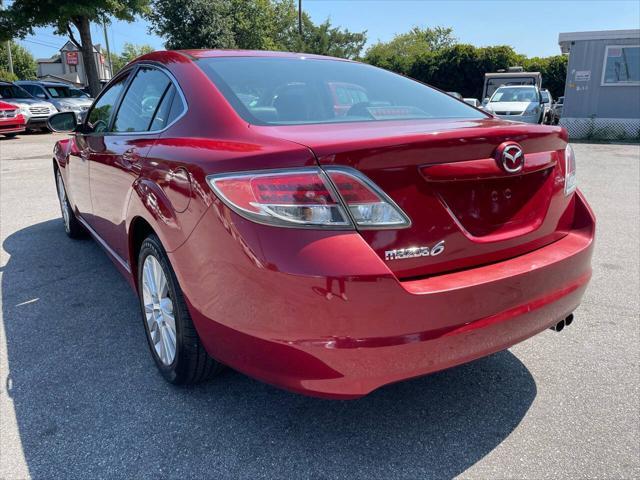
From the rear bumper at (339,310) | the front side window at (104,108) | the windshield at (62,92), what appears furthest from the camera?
the windshield at (62,92)

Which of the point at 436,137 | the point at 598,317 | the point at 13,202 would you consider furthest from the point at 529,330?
the point at 13,202

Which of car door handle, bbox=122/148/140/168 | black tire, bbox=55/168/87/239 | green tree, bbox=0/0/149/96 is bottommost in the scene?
black tire, bbox=55/168/87/239

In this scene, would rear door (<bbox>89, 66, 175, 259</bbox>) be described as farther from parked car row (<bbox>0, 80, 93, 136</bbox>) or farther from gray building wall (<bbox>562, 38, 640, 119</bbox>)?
gray building wall (<bbox>562, 38, 640, 119</bbox>)

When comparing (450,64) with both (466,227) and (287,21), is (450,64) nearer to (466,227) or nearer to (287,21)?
(287,21)

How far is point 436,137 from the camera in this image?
1824 millimetres

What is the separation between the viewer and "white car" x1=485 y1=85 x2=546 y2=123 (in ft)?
49.5

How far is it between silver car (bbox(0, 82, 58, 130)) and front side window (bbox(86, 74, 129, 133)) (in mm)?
15345

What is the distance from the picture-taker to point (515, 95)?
54.4 feet

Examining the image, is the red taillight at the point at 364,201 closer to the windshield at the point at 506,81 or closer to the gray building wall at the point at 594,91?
the gray building wall at the point at 594,91

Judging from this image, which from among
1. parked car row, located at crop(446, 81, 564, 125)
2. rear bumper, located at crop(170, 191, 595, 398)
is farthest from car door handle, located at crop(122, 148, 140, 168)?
parked car row, located at crop(446, 81, 564, 125)

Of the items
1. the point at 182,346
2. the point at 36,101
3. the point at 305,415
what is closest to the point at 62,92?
the point at 36,101

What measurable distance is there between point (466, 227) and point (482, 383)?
1049 millimetres

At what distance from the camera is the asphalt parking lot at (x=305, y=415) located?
201cm

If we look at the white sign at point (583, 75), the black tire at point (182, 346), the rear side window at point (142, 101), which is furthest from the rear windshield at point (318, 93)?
the white sign at point (583, 75)
